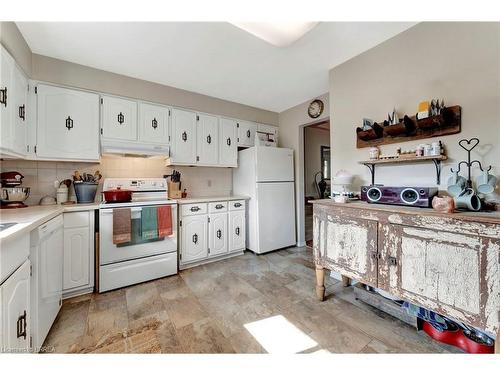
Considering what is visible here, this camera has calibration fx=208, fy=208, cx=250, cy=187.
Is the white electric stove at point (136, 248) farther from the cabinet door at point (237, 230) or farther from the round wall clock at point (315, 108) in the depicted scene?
the round wall clock at point (315, 108)

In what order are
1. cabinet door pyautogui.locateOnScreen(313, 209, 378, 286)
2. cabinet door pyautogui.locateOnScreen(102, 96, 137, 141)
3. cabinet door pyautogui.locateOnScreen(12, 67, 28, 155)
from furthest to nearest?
cabinet door pyautogui.locateOnScreen(102, 96, 137, 141)
cabinet door pyautogui.locateOnScreen(12, 67, 28, 155)
cabinet door pyautogui.locateOnScreen(313, 209, 378, 286)

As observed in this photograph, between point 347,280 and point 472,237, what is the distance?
1349mm

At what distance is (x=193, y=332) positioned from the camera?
1.54m

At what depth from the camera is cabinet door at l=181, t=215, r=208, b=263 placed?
265 cm

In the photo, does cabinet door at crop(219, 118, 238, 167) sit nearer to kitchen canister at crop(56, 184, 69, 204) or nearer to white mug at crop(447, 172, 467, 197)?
kitchen canister at crop(56, 184, 69, 204)

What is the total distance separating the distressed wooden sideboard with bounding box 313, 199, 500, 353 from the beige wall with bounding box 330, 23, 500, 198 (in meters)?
0.62

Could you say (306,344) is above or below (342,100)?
below

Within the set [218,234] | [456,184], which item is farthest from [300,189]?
[456,184]

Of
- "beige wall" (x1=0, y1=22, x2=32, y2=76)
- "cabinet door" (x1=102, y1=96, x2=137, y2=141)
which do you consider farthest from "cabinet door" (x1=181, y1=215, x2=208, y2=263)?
"beige wall" (x1=0, y1=22, x2=32, y2=76)

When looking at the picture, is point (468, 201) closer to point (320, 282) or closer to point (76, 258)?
point (320, 282)

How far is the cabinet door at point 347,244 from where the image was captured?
5.05 feet

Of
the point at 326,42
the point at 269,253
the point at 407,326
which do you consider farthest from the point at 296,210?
the point at 326,42

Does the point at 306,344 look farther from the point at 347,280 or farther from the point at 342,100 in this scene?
the point at 342,100

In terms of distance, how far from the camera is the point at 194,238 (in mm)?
2717
